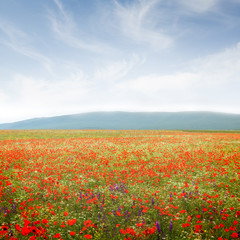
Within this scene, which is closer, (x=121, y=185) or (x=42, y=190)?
(x=42, y=190)

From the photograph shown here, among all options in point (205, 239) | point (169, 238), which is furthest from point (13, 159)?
point (205, 239)

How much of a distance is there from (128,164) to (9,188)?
8.32 m

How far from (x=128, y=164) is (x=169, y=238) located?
903 cm

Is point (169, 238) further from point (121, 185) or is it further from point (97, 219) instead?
point (121, 185)

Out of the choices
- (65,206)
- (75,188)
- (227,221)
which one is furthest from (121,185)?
(227,221)

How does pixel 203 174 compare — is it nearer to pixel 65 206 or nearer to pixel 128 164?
pixel 128 164

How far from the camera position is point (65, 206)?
778 centimetres

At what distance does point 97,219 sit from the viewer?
6.77 m

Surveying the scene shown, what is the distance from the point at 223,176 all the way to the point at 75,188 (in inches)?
360

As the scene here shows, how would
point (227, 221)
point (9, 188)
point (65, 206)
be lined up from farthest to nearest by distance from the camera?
1. point (9, 188)
2. point (65, 206)
3. point (227, 221)

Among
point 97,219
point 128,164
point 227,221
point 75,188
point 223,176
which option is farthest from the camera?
point 128,164

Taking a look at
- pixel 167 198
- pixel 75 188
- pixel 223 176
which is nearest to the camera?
pixel 167 198

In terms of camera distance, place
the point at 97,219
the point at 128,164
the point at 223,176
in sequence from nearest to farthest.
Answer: the point at 97,219
the point at 223,176
the point at 128,164

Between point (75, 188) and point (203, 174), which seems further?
point (203, 174)
